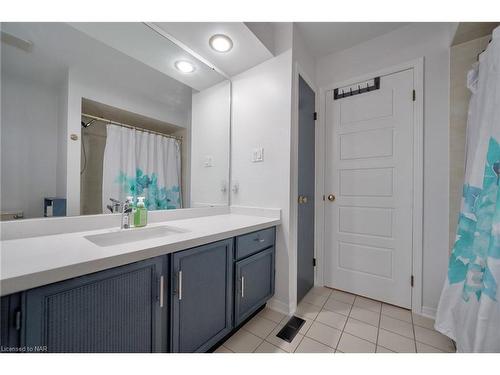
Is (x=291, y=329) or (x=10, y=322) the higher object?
(x=10, y=322)

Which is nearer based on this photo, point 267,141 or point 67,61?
point 67,61

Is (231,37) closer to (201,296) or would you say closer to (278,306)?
(201,296)

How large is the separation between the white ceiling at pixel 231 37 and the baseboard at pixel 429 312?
2395 millimetres

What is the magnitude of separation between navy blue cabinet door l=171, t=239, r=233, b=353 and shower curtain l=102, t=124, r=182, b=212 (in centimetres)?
63

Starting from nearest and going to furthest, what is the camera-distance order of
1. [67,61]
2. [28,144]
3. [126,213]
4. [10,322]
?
[10,322], [28,144], [67,61], [126,213]

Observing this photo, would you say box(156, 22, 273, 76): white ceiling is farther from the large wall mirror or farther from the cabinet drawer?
the cabinet drawer

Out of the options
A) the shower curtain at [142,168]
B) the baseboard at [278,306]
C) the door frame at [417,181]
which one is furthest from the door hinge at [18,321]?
the door frame at [417,181]

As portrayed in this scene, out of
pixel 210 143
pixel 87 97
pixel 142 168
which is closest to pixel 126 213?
pixel 142 168

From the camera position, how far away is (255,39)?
1.49 m

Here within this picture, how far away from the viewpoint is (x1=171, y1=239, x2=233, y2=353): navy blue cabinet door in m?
0.95

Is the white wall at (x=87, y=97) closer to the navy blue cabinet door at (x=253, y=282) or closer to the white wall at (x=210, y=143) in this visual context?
the white wall at (x=210, y=143)

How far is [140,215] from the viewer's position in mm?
1244

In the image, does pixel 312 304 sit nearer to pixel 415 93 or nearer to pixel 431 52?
pixel 415 93

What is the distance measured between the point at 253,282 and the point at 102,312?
2.98ft
